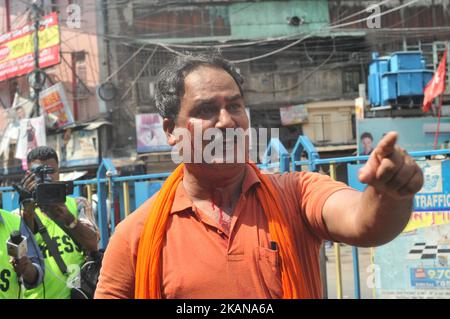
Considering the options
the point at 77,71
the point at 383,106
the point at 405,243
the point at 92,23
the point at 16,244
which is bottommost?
the point at 405,243

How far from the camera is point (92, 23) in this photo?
576 inches

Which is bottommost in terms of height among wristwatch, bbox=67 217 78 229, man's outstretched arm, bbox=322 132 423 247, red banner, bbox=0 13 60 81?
wristwatch, bbox=67 217 78 229

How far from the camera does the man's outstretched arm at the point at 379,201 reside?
1.02 meters

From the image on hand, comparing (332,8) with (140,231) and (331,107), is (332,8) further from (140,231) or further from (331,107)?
(140,231)

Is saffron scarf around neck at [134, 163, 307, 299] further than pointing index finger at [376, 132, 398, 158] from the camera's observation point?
Yes

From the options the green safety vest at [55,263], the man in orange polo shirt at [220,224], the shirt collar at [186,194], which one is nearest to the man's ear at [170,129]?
the man in orange polo shirt at [220,224]

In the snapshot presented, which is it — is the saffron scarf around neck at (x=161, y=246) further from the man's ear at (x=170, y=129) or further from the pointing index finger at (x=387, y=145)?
the pointing index finger at (x=387, y=145)

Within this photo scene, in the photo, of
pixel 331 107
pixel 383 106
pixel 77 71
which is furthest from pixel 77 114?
pixel 383 106

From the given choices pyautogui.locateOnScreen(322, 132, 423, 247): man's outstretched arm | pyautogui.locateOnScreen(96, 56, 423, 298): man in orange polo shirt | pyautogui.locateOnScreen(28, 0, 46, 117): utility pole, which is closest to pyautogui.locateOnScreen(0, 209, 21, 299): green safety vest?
pyautogui.locateOnScreen(96, 56, 423, 298): man in orange polo shirt

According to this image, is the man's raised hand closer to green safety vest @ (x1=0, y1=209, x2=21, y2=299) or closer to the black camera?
the black camera

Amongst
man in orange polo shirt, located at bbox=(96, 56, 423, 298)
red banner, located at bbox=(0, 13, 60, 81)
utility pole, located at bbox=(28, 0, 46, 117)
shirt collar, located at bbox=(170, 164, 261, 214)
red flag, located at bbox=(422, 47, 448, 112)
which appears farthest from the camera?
utility pole, located at bbox=(28, 0, 46, 117)

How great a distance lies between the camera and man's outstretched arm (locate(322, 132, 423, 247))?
1.02 m

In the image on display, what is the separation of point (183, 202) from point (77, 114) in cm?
1483
